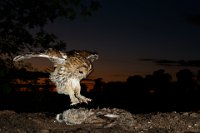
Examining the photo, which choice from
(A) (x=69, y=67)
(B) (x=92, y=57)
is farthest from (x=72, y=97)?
(B) (x=92, y=57)

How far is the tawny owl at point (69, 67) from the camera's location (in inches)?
230

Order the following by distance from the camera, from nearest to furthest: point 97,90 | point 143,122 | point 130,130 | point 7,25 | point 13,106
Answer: point 130,130 < point 143,122 < point 7,25 < point 13,106 < point 97,90

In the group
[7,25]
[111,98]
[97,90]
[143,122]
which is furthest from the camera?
[111,98]

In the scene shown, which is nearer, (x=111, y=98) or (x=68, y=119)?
(x=68, y=119)

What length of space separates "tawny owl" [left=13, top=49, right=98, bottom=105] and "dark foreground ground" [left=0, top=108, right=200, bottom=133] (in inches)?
13.7

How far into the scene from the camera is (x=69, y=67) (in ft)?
19.4

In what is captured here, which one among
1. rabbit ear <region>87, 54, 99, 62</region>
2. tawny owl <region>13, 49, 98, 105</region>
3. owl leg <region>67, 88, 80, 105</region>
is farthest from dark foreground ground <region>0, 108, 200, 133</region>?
rabbit ear <region>87, 54, 99, 62</region>

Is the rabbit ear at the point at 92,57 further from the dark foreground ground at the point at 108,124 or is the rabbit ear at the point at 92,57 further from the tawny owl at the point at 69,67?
the dark foreground ground at the point at 108,124

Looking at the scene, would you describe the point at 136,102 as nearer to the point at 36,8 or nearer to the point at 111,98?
the point at 111,98

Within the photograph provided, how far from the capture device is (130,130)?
19.2 ft

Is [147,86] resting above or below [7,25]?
below

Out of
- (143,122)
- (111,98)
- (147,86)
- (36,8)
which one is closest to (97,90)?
(111,98)

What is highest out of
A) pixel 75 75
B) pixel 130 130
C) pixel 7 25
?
pixel 7 25

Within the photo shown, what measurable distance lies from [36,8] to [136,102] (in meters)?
7.09
